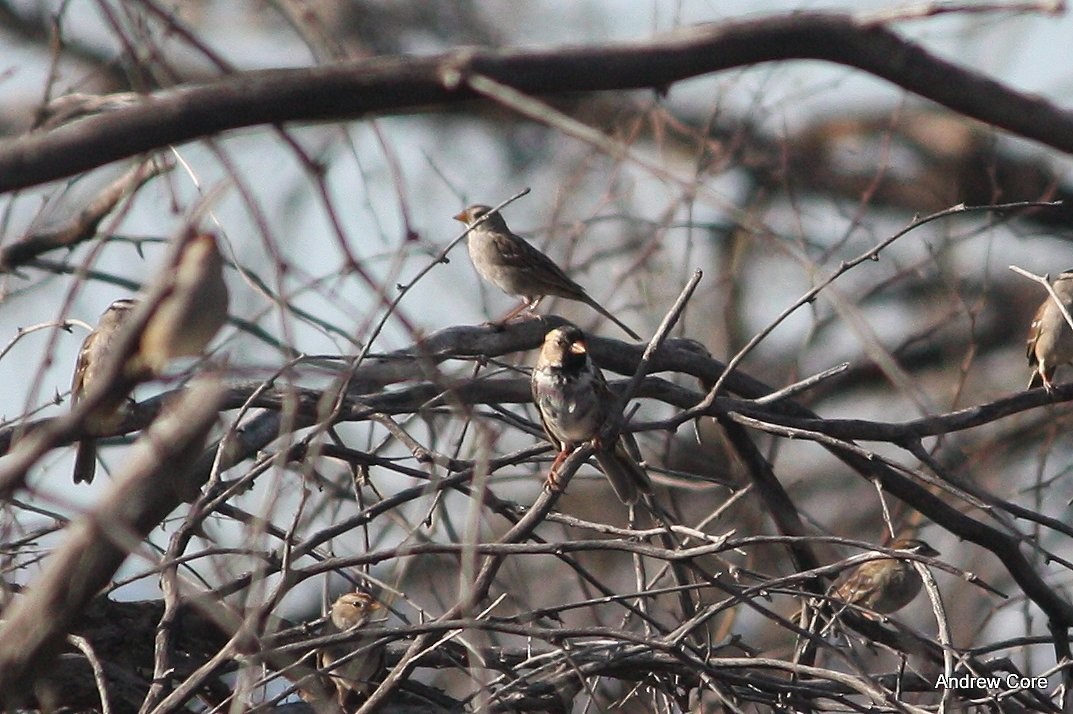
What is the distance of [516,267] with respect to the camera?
928 cm

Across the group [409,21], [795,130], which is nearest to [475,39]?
[409,21]

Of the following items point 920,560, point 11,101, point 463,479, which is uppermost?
point 11,101

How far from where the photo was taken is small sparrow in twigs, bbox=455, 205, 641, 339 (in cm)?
922

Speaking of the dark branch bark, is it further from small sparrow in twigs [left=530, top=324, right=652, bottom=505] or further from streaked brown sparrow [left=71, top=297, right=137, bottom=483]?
streaked brown sparrow [left=71, top=297, right=137, bottom=483]

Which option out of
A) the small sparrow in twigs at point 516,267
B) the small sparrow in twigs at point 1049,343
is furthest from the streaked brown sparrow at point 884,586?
the small sparrow in twigs at point 516,267

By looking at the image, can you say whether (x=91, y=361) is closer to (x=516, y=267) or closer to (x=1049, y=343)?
(x=516, y=267)

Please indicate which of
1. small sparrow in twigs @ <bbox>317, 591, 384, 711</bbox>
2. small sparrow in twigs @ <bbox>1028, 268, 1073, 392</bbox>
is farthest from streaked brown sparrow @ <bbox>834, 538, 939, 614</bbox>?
small sparrow in twigs @ <bbox>317, 591, 384, 711</bbox>

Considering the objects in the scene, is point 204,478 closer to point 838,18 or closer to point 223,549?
point 223,549

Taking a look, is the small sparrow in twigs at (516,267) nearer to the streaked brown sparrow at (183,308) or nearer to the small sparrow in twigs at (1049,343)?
the small sparrow in twigs at (1049,343)

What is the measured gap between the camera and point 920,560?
4.36m

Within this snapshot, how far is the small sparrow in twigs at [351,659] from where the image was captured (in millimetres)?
4814

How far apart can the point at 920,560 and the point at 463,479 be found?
4.78 feet

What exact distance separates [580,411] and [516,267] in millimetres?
3642

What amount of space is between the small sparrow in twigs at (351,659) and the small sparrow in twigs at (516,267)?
2.66 metres
